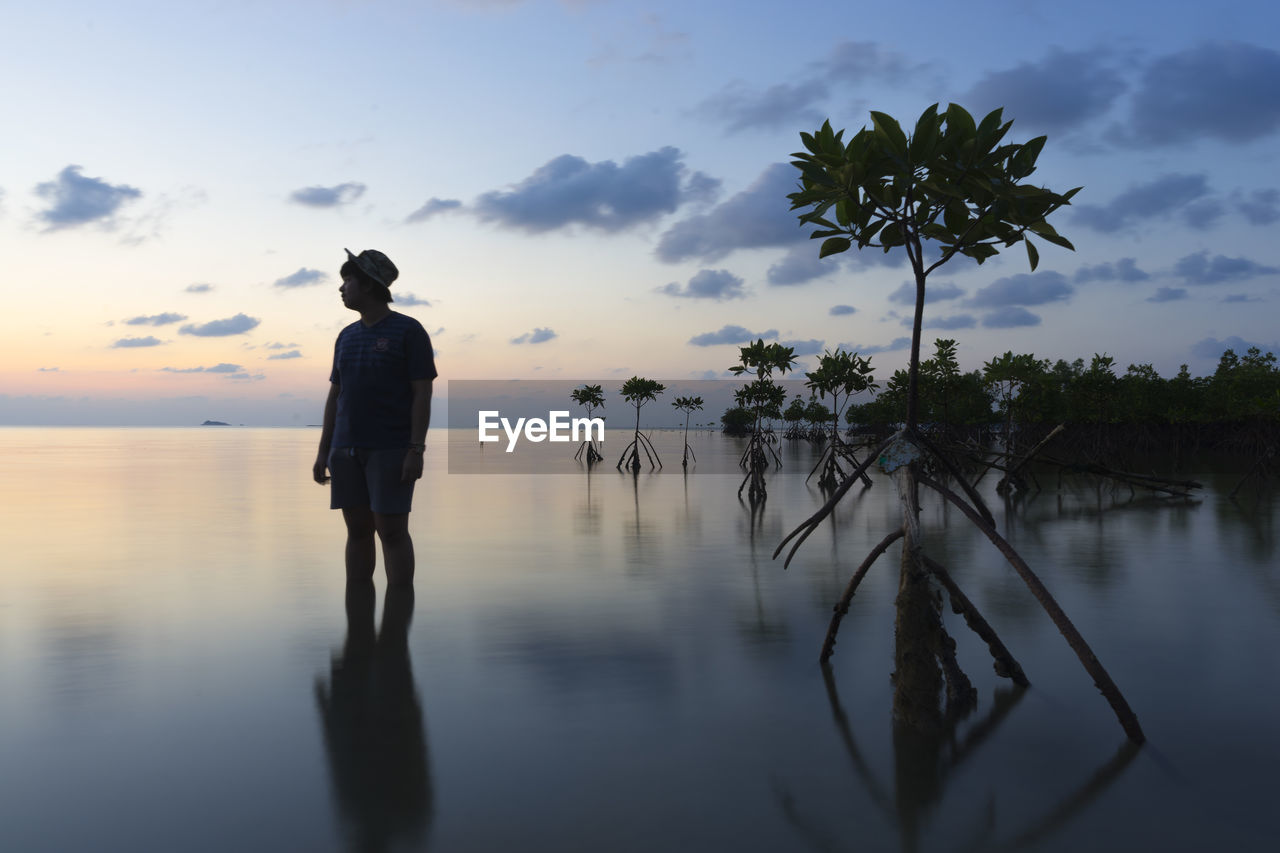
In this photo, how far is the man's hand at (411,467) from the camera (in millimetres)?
5078

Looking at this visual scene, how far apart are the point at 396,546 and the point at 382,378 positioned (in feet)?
3.86

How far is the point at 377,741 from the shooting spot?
3.56 meters

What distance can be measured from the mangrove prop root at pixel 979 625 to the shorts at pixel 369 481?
314 cm

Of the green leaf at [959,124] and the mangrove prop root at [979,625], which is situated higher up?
the green leaf at [959,124]

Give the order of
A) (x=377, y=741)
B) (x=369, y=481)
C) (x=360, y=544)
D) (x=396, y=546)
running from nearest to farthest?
1. (x=377, y=741)
2. (x=369, y=481)
3. (x=396, y=546)
4. (x=360, y=544)

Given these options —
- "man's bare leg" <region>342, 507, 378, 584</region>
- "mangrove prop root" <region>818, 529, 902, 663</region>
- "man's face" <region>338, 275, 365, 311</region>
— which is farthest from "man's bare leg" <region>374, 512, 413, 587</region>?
"mangrove prop root" <region>818, 529, 902, 663</region>

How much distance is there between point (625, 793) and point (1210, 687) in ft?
11.8

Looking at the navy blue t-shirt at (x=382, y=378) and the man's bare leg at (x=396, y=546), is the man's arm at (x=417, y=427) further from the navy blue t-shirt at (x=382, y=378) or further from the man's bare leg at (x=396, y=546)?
the man's bare leg at (x=396, y=546)

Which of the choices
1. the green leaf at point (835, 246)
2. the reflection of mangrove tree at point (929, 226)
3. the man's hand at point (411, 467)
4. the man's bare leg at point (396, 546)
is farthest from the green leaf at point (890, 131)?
the man's bare leg at point (396, 546)

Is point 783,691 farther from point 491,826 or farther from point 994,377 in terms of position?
point 994,377

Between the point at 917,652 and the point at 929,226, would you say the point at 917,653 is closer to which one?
the point at 917,652

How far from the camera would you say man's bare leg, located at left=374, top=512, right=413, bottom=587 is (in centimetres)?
536

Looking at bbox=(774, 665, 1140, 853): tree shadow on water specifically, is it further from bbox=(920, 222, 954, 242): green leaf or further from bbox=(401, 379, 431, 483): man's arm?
bbox=(401, 379, 431, 483): man's arm

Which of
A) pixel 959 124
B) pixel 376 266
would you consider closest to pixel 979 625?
pixel 959 124
